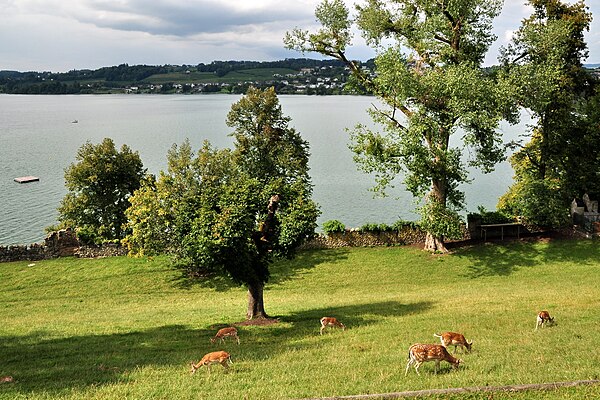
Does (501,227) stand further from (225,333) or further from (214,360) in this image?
(214,360)

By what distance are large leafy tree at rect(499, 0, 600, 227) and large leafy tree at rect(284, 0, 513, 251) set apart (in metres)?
2.89

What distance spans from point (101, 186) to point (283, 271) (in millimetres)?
19754

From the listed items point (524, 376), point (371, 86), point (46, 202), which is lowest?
point (46, 202)

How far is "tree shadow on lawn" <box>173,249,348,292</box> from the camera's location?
3416 cm

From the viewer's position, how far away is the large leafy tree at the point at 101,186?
44.6 m

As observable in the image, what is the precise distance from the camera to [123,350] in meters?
19.1

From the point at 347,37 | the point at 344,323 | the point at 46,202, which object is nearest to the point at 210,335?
the point at 344,323

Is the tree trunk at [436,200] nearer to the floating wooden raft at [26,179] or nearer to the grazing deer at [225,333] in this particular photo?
the grazing deer at [225,333]

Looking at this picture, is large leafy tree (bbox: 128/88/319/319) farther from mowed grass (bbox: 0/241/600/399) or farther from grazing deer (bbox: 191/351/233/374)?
grazing deer (bbox: 191/351/233/374)

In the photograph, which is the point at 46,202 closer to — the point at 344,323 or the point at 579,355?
the point at 344,323

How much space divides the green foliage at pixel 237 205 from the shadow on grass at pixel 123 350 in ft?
9.74

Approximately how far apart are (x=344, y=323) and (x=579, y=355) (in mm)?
9456

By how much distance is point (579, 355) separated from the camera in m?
15.8

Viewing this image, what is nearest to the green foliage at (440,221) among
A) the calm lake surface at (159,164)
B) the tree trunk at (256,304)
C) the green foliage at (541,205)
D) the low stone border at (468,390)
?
the green foliage at (541,205)
